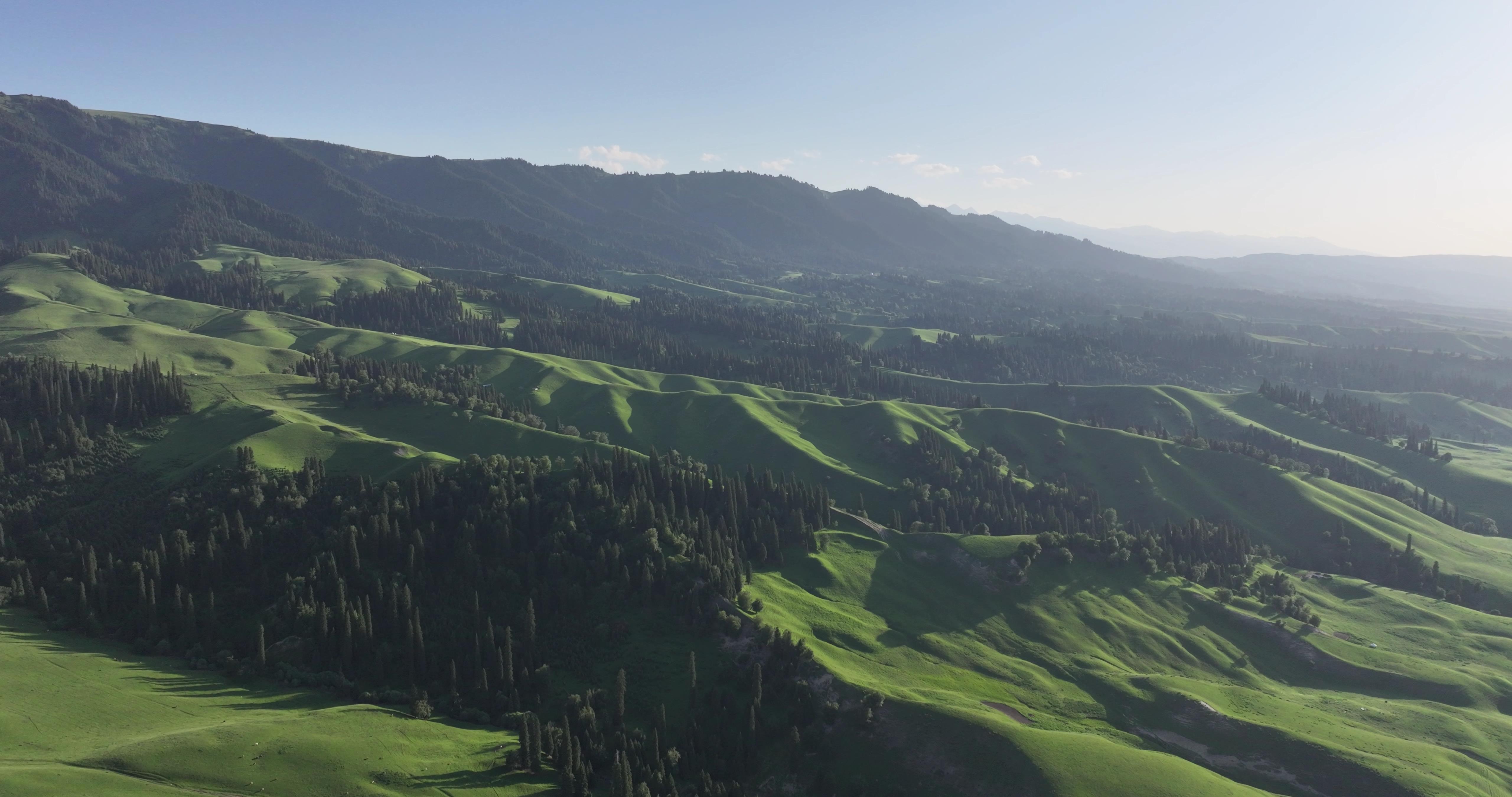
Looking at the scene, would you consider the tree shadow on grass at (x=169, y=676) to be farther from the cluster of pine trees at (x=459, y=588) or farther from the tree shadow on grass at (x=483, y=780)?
the tree shadow on grass at (x=483, y=780)

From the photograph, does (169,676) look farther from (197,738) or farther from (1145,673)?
(1145,673)

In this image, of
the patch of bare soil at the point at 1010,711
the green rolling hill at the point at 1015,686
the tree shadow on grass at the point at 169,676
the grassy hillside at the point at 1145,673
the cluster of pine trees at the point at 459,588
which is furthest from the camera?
the patch of bare soil at the point at 1010,711

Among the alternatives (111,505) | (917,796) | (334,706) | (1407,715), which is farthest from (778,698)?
(111,505)

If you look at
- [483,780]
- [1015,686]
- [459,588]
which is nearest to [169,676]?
[459,588]

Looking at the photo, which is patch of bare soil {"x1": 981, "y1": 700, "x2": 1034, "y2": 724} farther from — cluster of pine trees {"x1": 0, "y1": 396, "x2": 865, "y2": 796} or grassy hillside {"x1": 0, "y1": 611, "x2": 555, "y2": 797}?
grassy hillside {"x1": 0, "y1": 611, "x2": 555, "y2": 797}

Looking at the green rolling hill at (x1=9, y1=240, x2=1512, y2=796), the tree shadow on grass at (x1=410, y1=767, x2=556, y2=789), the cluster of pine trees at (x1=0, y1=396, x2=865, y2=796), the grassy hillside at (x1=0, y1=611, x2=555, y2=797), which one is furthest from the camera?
the cluster of pine trees at (x1=0, y1=396, x2=865, y2=796)

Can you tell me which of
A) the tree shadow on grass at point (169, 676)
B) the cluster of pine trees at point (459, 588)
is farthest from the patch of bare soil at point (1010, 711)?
the tree shadow on grass at point (169, 676)

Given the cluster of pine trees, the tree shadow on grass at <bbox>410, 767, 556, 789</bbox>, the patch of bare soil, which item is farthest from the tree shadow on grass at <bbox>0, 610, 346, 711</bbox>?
the patch of bare soil
